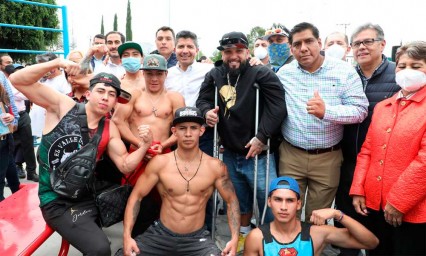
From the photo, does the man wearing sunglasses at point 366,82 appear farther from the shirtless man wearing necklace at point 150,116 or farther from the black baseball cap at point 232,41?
the shirtless man wearing necklace at point 150,116

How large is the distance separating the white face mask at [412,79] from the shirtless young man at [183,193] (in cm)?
170

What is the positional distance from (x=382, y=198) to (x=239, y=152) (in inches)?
55.8

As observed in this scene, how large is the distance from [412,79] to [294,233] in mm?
1514

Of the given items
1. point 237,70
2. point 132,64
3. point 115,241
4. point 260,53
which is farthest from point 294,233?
point 260,53

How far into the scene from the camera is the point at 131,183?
3781 mm

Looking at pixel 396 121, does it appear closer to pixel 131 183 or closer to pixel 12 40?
pixel 131 183

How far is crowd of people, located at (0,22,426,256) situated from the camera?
2.74m

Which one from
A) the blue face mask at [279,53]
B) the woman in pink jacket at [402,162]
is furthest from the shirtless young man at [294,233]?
the blue face mask at [279,53]

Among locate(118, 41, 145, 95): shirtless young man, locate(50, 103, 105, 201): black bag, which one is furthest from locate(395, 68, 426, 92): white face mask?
locate(118, 41, 145, 95): shirtless young man

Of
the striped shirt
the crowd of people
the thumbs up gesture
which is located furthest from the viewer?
the striped shirt

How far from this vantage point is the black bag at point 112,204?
3326 millimetres

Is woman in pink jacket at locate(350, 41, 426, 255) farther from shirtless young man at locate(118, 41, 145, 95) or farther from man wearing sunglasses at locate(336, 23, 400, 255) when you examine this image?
shirtless young man at locate(118, 41, 145, 95)

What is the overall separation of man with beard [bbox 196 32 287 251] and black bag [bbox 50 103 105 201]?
114 cm

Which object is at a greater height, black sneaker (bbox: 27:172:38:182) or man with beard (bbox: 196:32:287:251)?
man with beard (bbox: 196:32:287:251)
